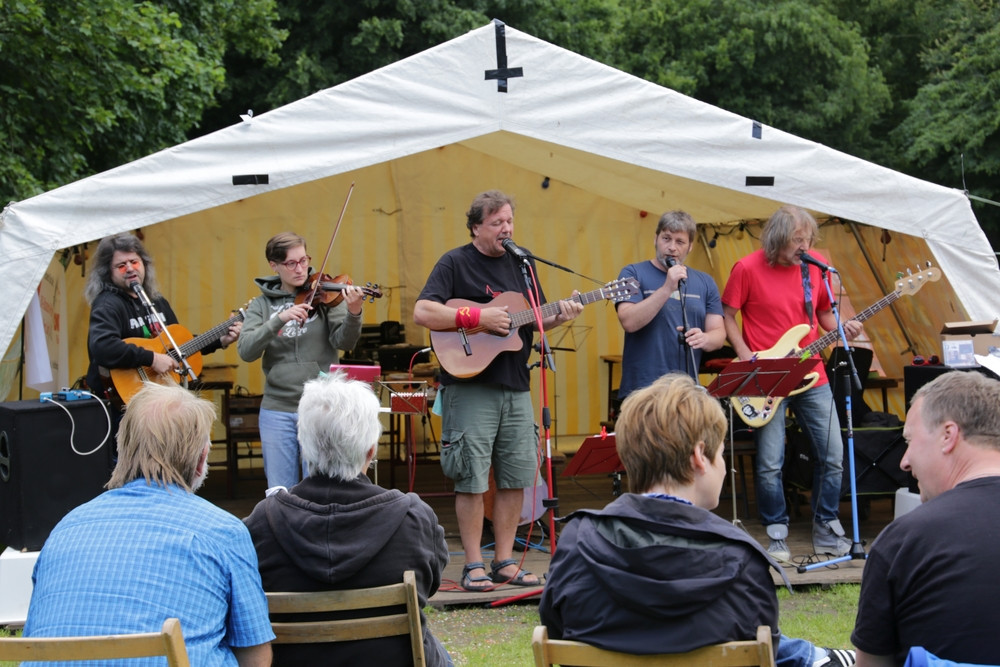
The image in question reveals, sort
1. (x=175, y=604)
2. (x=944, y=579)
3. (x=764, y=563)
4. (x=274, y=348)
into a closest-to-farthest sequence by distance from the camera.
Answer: (x=944, y=579), (x=764, y=563), (x=175, y=604), (x=274, y=348)

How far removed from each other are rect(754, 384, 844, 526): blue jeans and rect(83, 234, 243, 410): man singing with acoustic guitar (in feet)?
8.93

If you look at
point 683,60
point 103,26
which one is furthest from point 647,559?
point 683,60

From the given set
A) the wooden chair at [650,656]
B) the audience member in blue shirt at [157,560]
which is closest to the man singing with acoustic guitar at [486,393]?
the audience member in blue shirt at [157,560]

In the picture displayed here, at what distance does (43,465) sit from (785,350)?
3543 mm

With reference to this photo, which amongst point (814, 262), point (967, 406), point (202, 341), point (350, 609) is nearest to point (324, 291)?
point (202, 341)

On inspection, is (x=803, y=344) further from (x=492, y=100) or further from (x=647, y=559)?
(x=647, y=559)

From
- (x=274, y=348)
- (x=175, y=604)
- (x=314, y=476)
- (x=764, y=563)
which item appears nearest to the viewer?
(x=764, y=563)

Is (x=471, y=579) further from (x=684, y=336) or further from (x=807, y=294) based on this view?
(x=807, y=294)

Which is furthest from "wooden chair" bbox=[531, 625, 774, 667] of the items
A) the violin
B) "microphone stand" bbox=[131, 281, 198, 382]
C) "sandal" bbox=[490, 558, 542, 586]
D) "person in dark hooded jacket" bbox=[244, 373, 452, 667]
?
"microphone stand" bbox=[131, 281, 198, 382]

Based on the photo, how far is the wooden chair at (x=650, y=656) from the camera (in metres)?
2.05

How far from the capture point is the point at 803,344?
5426 mm

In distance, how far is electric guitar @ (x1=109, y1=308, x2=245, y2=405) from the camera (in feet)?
16.7

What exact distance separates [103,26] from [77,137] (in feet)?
3.48

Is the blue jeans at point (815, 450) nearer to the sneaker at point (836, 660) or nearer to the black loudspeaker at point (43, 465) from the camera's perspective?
the sneaker at point (836, 660)
